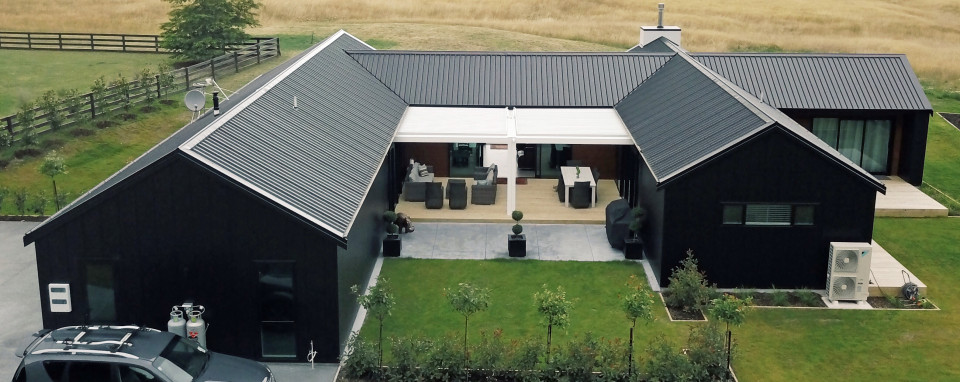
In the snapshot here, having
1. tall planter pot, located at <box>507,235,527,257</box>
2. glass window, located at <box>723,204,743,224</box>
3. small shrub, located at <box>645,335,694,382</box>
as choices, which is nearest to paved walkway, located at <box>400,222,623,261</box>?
tall planter pot, located at <box>507,235,527,257</box>

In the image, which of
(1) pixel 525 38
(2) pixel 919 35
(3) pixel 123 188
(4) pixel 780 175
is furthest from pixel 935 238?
(2) pixel 919 35

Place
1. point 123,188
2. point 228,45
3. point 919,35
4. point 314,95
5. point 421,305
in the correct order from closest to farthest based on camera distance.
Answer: point 123,188
point 421,305
point 314,95
point 228,45
point 919,35

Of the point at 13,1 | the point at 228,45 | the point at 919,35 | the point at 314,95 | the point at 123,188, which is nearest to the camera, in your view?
the point at 123,188

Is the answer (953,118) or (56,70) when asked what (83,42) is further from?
(953,118)

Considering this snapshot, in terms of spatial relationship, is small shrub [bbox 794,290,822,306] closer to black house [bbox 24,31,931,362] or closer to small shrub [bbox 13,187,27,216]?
black house [bbox 24,31,931,362]

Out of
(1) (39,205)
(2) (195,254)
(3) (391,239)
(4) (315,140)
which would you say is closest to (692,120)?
(3) (391,239)

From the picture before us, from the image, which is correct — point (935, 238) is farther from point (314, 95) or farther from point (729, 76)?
point (314, 95)

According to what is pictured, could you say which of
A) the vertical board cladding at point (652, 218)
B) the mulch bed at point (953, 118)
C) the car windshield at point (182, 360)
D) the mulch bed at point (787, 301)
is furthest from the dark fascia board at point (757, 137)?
the mulch bed at point (953, 118)
